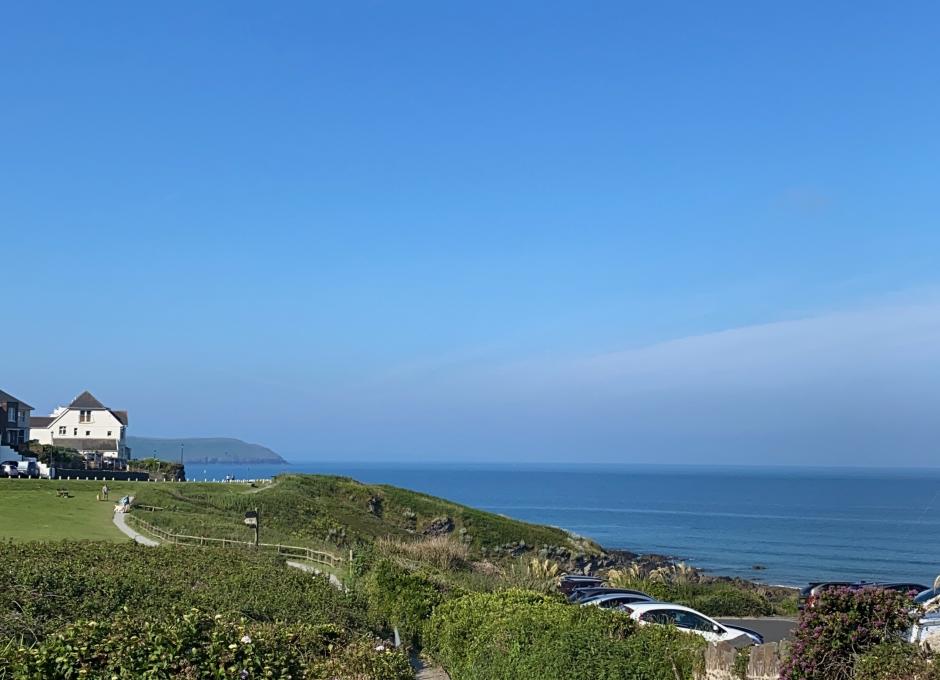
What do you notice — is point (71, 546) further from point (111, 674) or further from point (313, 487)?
point (313, 487)

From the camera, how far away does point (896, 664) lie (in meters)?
9.51

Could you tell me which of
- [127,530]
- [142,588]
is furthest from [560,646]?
[127,530]

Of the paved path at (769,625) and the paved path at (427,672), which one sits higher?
the paved path at (427,672)

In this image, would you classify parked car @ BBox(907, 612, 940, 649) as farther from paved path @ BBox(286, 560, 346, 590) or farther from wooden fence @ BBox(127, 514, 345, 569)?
wooden fence @ BBox(127, 514, 345, 569)

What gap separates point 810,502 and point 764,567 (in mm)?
93493

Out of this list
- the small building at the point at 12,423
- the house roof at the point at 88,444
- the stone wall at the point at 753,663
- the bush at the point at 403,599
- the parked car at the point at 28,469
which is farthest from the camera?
the house roof at the point at 88,444

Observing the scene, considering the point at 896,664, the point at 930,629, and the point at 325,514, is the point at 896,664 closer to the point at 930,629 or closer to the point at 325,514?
the point at 930,629

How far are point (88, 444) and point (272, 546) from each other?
222 ft

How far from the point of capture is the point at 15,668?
8883 mm

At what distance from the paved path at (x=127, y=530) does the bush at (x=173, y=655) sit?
85.2ft

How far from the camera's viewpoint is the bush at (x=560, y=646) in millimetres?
11016

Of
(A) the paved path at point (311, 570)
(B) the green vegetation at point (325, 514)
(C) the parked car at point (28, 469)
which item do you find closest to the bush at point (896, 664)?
(A) the paved path at point (311, 570)

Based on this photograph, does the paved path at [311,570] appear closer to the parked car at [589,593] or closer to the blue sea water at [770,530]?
the parked car at [589,593]

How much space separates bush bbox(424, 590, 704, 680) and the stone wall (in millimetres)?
203
